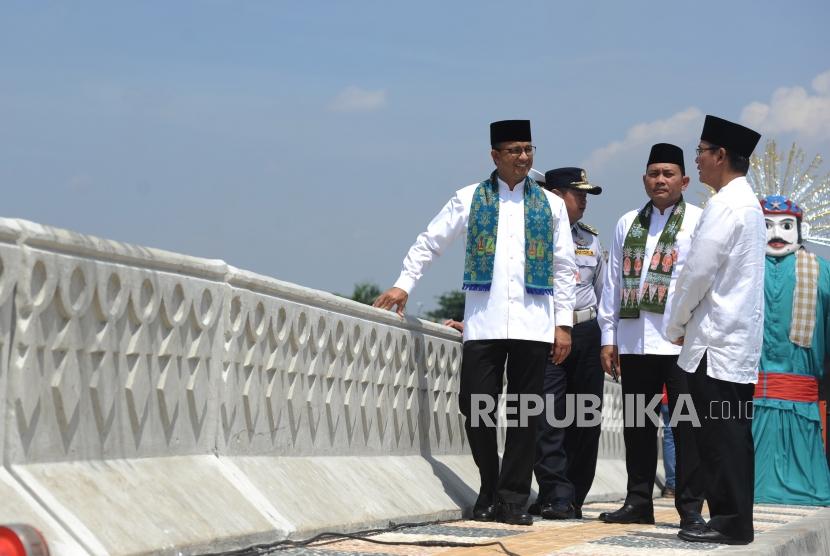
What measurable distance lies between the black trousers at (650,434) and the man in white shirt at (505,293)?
0.55m

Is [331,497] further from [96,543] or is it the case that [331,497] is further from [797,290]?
[797,290]

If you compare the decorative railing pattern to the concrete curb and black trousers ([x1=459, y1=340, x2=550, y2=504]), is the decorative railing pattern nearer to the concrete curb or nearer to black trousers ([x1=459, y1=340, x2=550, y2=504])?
black trousers ([x1=459, y1=340, x2=550, y2=504])

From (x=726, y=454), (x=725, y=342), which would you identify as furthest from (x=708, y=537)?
(x=725, y=342)

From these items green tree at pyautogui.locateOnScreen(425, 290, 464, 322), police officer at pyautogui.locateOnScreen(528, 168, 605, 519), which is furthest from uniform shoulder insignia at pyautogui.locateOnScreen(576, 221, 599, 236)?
green tree at pyautogui.locateOnScreen(425, 290, 464, 322)

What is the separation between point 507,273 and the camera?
27.6ft

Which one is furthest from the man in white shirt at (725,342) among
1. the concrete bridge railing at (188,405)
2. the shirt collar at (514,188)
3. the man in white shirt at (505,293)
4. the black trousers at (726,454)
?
the concrete bridge railing at (188,405)

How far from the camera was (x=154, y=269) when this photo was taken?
5.80 metres

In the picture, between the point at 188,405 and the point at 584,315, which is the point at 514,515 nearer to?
the point at 584,315

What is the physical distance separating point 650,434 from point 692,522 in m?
1.15

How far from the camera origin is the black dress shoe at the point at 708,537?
23.2 ft

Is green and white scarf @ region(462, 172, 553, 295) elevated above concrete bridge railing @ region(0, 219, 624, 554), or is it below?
above

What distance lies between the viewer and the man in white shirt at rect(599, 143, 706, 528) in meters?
8.68

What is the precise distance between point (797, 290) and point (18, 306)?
10.0 m

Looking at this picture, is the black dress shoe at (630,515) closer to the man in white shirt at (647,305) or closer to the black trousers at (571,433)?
the man in white shirt at (647,305)
